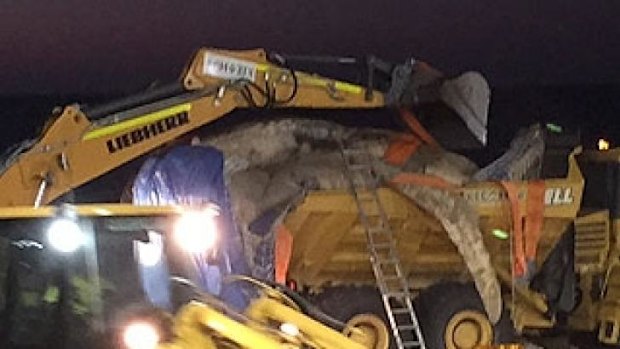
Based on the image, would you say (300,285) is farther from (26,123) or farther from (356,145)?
(26,123)

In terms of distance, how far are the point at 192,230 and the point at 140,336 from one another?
38 centimetres

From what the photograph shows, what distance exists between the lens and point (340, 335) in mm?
4258

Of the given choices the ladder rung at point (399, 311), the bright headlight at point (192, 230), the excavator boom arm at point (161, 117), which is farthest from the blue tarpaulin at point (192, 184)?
the bright headlight at point (192, 230)

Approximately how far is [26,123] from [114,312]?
5247 millimetres

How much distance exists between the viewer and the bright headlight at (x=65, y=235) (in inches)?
152

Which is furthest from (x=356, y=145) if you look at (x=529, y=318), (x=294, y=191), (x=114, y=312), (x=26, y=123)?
(x=114, y=312)

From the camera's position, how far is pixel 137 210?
159 inches

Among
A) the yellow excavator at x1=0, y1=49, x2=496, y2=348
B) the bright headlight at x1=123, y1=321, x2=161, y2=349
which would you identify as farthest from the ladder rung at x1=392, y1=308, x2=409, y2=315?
the bright headlight at x1=123, y1=321, x2=161, y2=349

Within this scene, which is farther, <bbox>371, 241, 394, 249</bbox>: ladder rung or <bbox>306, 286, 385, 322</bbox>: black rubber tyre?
<bbox>306, 286, 385, 322</bbox>: black rubber tyre

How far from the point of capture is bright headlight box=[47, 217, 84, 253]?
3850 millimetres

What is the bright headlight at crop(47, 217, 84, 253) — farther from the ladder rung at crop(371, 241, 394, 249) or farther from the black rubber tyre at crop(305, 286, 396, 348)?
the black rubber tyre at crop(305, 286, 396, 348)

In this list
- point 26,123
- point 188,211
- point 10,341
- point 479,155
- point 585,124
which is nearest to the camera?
point 10,341

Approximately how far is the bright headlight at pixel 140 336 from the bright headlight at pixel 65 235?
23cm

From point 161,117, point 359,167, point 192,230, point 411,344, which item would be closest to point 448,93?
point 359,167
